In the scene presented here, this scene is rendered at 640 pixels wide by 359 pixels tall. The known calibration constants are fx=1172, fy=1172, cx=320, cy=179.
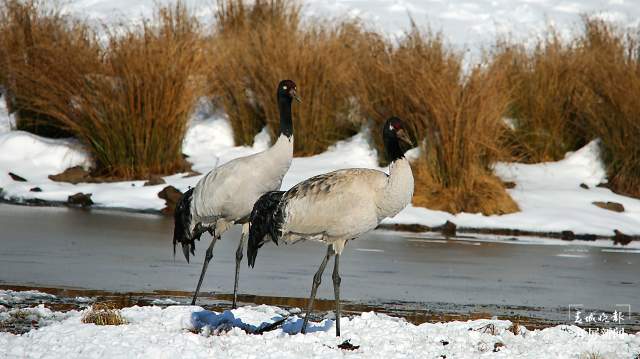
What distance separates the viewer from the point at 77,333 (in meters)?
6.89

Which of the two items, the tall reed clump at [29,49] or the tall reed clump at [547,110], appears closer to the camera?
the tall reed clump at [29,49]

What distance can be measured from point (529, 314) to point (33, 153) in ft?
36.5

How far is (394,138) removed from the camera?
802 cm

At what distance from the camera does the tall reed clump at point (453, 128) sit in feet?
50.6

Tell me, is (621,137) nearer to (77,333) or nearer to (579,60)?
(579,60)

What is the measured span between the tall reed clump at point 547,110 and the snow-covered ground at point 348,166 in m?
0.50

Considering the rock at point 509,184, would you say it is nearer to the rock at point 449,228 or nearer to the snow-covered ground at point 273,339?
the rock at point 449,228

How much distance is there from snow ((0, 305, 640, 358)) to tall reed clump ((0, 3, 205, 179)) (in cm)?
976

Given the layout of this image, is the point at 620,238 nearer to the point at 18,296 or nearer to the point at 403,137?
the point at 403,137

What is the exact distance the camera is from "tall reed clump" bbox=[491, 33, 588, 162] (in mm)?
18719

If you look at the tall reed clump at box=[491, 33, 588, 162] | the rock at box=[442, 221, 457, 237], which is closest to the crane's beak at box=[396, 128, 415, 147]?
the rock at box=[442, 221, 457, 237]

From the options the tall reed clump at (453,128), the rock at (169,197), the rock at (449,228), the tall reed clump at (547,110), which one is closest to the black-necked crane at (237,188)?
the rock at (449,228)

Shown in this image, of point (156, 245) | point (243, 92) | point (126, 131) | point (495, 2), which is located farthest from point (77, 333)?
point (495, 2)

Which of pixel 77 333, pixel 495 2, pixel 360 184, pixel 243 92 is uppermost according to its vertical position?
pixel 495 2
